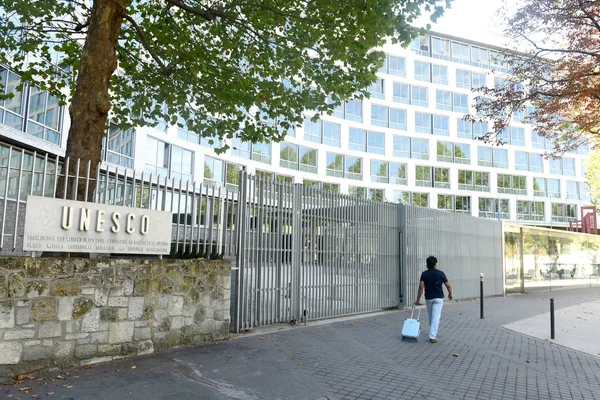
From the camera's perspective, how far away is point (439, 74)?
50125 mm

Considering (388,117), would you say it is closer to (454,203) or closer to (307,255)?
(454,203)

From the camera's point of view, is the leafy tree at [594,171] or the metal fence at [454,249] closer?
the metal fence at [454,249]

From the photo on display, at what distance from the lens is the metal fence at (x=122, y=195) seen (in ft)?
18.1

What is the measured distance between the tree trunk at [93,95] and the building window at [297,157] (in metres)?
32.0

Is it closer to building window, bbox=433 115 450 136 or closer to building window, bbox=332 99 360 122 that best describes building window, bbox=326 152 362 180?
building window, bbox=332 99 360 122

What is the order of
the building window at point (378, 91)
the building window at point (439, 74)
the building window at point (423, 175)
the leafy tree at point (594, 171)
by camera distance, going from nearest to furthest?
the leafy tree at point (594, 171)
the building window at point (378, 91)
the building window at point (423, 175)
the building window at point (439, 74)

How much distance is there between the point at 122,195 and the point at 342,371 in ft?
13.3

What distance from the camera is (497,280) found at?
731 inches

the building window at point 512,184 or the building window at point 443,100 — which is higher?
the building window at point 443,100

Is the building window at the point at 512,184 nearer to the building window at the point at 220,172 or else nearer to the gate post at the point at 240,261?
the building window at the point at 220,172

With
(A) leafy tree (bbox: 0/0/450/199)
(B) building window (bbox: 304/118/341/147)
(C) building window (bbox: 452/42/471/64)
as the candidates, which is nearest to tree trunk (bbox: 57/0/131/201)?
(A) leafy tree (bbox: 0/0/450/199)

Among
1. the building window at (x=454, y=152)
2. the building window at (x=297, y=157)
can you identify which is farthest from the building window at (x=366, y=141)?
the building window at (x=454, y=152)

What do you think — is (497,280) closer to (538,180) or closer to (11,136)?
(11,136)

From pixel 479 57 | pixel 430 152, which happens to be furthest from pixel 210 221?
pixel 479 57
